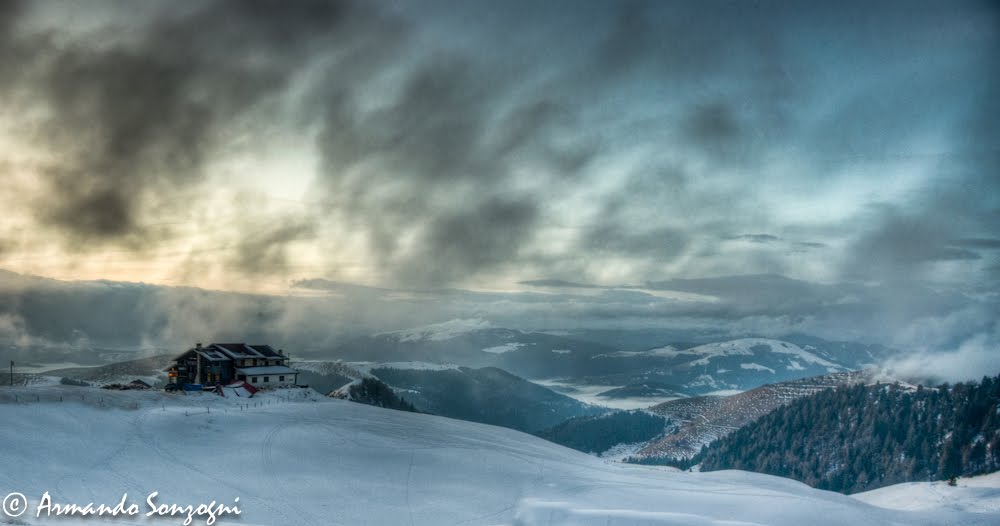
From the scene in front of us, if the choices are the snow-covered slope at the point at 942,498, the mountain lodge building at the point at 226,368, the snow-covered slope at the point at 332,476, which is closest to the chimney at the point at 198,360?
the mountain lodge building at the point at 226,368

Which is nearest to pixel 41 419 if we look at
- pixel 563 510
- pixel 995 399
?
pixel 563 510

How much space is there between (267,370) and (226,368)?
597cm

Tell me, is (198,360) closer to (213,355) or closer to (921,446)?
(213,355)

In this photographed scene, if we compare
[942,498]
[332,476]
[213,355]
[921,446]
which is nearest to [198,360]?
[213,355]

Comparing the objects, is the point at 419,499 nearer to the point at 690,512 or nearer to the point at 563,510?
the point at 563,510

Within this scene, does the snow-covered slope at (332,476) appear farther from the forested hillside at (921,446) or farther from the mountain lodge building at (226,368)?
the forested hillside at (921,446)

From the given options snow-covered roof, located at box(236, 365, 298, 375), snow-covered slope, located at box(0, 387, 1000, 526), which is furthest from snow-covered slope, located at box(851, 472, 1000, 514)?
snow-covered roof, located at box(236, 365, 298, 375)

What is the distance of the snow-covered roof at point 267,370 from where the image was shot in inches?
3464

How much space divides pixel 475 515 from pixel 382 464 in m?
11.4

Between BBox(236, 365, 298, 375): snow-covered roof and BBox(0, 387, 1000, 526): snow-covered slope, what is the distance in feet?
85.2

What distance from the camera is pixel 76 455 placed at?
41219 mm

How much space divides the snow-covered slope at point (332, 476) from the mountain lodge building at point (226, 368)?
26572 mm

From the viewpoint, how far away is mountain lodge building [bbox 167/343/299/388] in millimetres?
87875

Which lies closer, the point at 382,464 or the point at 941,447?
the point at 382,464
